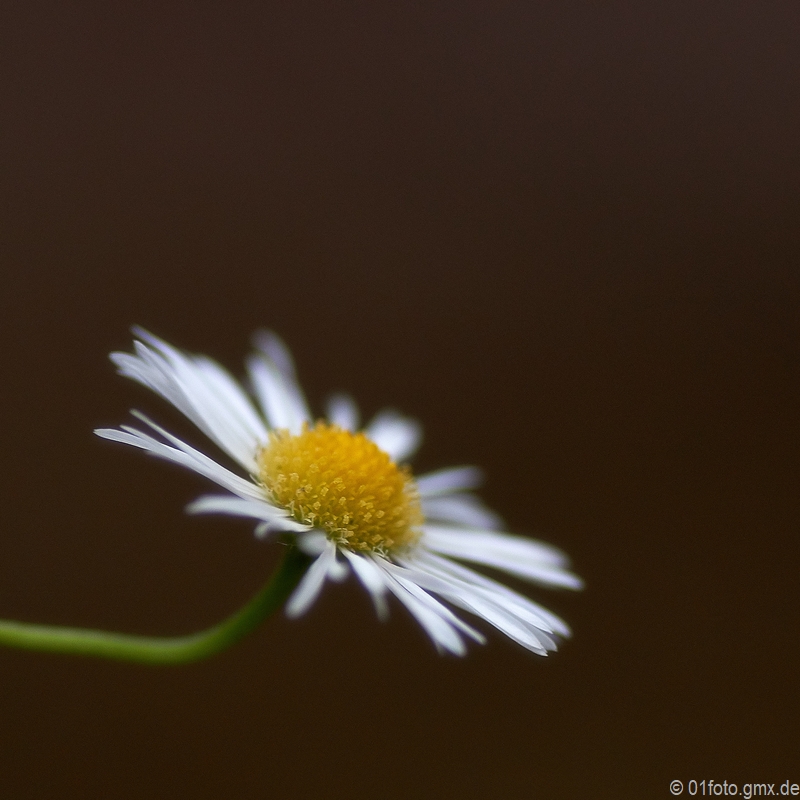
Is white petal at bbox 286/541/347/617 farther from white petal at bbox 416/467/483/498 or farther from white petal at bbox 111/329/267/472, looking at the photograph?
white petal at bbox 416/467/483/498

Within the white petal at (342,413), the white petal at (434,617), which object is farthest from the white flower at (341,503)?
the white petal at (342,413)

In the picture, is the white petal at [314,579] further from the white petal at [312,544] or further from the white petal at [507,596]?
the white petal at [507,596]

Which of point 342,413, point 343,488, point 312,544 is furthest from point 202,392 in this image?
point 342,413

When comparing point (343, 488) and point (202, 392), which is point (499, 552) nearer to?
point (343, 488)

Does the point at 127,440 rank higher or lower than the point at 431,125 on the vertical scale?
lower

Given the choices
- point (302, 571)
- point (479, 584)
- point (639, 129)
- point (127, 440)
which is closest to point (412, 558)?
point (479, 584)

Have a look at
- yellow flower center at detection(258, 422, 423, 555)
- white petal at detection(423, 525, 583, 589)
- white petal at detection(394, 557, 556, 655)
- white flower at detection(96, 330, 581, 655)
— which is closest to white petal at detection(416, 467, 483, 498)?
white flower at detection(96, 330, 581, 655)

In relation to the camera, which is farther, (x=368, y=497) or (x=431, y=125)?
(x=431, y=125)

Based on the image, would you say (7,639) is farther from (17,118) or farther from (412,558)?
(17,118)
